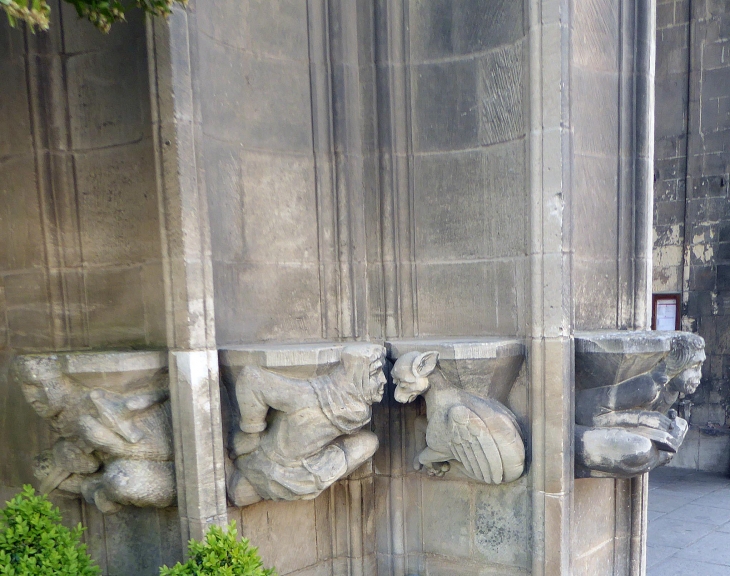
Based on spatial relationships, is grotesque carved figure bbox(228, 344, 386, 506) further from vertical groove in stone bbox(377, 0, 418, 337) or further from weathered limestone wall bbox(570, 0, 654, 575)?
weathered limestone wall bbox(570, 0, 654, 575)

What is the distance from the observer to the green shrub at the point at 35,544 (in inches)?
89.6

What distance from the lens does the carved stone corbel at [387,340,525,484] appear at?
9.53ft

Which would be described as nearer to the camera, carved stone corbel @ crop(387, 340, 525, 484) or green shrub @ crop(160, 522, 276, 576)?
green shrub @ crop(160, 522, 276, 576)

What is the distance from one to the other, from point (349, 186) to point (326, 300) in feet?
2.01

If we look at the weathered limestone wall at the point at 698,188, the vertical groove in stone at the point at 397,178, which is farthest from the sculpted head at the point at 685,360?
the weathered limestone wall at the point at 698,188

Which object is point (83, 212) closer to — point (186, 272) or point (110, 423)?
point (186, 272)

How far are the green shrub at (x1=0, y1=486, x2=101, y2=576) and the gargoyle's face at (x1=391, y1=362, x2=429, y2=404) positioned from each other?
1.47m

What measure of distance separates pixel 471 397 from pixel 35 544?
1911mm

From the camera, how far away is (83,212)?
2.89 m

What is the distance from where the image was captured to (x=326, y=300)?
10.7 feet

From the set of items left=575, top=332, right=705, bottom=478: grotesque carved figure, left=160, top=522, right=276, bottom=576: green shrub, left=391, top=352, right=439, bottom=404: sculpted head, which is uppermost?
left=391, top=352, right=439, bottom=404: sculpted head

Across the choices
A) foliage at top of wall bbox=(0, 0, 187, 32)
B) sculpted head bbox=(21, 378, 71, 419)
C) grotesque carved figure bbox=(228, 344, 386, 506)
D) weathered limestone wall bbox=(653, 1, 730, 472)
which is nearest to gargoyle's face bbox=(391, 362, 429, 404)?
grotesque carved figure bbox=(228, 344, 386, 506)

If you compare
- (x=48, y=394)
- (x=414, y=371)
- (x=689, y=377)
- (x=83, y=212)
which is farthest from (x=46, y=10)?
(x=689, y=377)

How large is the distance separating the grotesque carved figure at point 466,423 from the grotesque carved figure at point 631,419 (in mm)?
331
